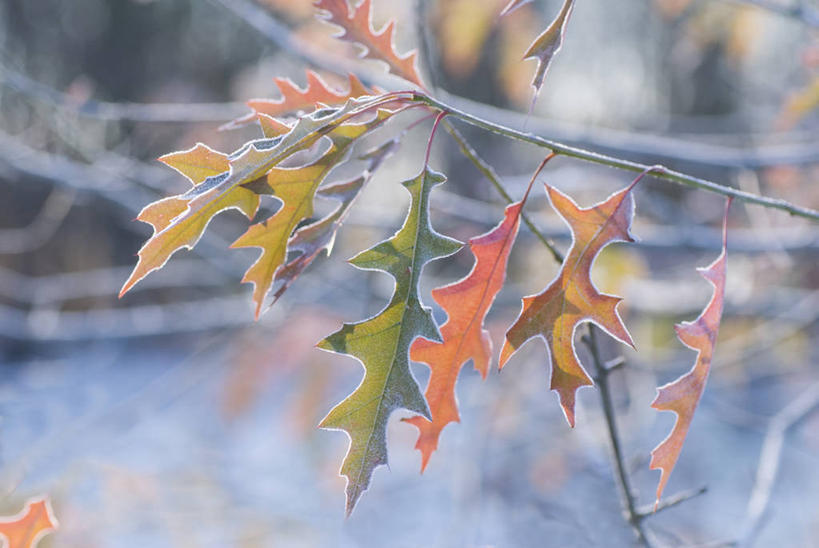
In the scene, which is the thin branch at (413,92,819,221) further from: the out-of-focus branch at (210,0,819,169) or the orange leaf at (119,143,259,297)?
the out-of-focus branch at (210,0,819,169)

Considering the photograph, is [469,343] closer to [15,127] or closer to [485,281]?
[485,281]

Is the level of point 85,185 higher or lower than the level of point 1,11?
lower

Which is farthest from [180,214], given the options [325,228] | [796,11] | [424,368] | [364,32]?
[424,368]

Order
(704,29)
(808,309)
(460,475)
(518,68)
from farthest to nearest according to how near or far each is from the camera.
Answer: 1. (518,68)
2. (704,29)
3. (808,309)
4. (460,475)

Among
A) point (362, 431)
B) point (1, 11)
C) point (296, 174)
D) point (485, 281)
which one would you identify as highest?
point (1, 11)

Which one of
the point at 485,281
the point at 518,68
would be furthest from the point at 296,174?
the point at 518,68

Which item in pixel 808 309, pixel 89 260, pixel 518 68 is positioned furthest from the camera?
pixel 89 260

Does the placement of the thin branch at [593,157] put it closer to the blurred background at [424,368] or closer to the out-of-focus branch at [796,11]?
the blurred background at [424,368]

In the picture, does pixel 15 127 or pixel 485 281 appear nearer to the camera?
pixel 485 281
